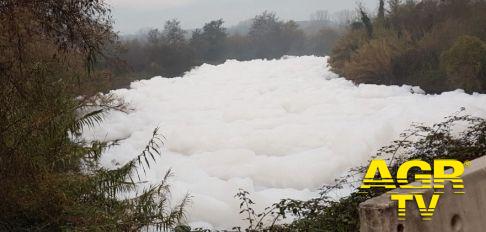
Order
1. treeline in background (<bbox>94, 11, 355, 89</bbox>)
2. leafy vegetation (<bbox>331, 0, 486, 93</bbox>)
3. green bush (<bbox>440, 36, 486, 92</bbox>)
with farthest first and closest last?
treeline in background (<bbox>94, 11, 355, 89</bbox>)
leafy vegetation (<bbox>331, 0, 486, 93</bbox>)
green bush (<bbox>440, 36, 486, 92</bbox>)

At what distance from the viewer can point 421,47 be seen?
20422 mm

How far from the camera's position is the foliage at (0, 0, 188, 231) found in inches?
181

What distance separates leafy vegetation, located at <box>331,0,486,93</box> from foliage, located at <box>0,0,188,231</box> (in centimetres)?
1307

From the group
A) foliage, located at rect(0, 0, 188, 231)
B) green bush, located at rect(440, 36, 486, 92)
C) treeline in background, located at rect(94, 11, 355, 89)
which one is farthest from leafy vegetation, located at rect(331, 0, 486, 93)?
foliage, located at rect(0, 0, 188, 231)

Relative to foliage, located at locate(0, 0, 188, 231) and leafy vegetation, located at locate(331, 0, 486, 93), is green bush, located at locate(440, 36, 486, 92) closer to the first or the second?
leafy vegetation, located at locate(331, 0, 486, 93)

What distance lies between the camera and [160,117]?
1905cm

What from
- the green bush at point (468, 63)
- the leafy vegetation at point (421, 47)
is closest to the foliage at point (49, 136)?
the green bush at point (468, 63)

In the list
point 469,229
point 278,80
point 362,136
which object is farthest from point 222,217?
point 278,80

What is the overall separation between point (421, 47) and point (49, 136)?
1774 cm

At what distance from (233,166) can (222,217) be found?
2976mm

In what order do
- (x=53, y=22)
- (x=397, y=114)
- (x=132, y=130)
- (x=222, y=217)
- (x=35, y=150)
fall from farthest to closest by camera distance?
(x=132, y=130) → (x=397, y=114) → (x=222, y=217) → (x=35, y=150) → (x=53, y=22)

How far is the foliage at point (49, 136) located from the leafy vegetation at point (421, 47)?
42.9 feet

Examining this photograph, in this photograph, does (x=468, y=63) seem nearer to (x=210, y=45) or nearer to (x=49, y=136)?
(x=49, y=136)

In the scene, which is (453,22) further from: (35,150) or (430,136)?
(35,150)
